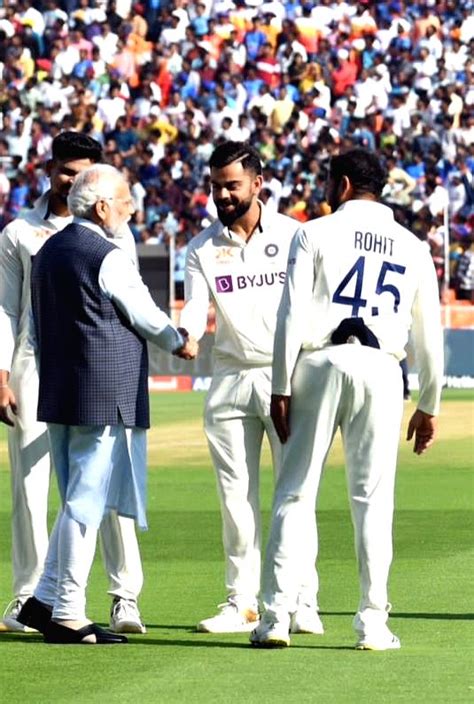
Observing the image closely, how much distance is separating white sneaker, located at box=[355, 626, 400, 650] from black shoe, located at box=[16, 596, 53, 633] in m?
1.41

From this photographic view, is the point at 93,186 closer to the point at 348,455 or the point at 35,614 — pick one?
the point at 348,455

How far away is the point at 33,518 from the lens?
8.91 meters

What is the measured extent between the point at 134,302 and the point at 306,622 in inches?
66.1

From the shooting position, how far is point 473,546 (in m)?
12.0

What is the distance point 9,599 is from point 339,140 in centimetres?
2372

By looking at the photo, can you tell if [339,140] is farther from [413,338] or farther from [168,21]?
[413,338]

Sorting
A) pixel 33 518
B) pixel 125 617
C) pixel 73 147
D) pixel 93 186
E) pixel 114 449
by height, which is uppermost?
pixel 73 147

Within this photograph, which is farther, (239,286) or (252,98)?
(252,98)

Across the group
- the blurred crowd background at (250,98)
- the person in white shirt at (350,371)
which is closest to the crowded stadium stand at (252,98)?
the blurred crowd background at (250,98)

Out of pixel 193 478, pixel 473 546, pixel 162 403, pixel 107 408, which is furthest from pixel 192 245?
pixel 162 403

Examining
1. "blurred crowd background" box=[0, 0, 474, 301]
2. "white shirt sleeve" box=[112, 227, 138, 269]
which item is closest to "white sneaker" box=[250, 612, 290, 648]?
"white shirt sleeve" box=[112, 227, 138, 269]

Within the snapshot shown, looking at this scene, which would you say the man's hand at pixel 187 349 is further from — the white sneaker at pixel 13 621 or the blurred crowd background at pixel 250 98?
the blurred crowd background at pixel 250 98

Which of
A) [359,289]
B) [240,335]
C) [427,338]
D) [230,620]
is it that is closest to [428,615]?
[230,620]

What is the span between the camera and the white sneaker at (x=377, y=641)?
774 cm
